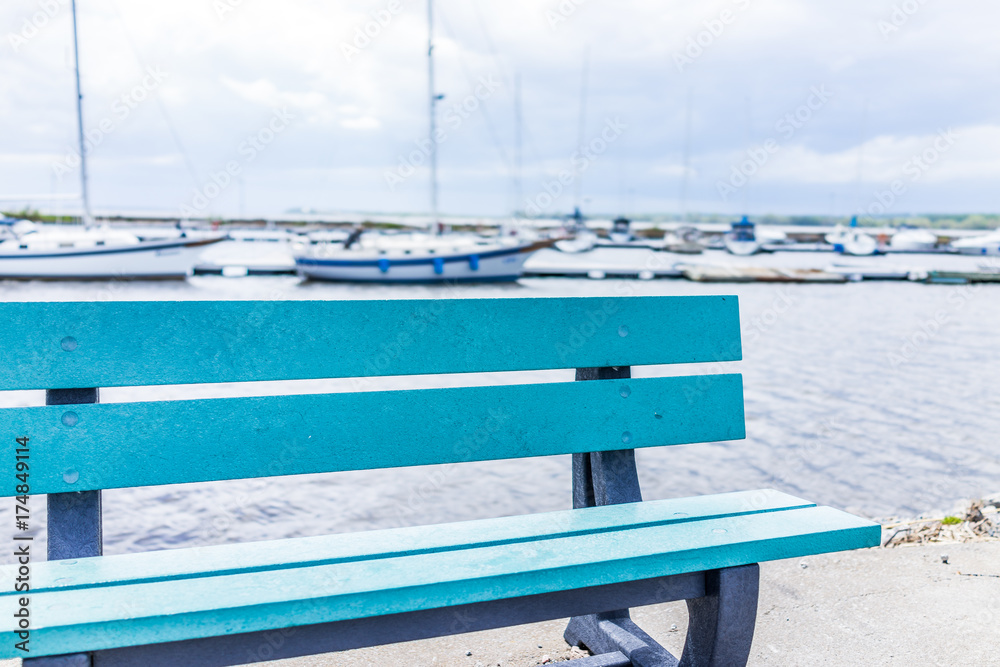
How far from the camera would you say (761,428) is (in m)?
6.91

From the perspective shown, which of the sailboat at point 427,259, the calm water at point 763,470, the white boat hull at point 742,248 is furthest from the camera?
the white boat hull at point 742,248

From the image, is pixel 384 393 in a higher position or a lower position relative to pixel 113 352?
lower

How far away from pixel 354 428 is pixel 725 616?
924 millimetres

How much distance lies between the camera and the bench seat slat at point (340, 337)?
1577 millimetres

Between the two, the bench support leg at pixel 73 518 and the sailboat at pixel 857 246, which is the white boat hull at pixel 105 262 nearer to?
the bench support leg at pixel 73 518

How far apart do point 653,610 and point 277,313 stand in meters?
1.66

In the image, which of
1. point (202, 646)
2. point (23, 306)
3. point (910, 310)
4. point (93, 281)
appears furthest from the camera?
point (93, 281)

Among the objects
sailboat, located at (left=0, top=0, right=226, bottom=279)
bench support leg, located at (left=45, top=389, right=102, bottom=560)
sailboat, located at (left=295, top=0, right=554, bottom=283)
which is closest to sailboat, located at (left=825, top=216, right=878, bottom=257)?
sailboat, located at (left=295, top=0, right=554, bottom=283)

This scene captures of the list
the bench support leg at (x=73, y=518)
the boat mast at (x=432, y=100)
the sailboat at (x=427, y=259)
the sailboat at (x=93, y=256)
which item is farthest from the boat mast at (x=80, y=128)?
the bench support leg at (x=73, y=518)

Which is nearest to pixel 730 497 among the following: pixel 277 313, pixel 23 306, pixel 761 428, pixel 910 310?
pixel 277 313

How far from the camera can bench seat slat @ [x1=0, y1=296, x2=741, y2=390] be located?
5.17ft

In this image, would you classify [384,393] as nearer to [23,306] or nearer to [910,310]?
[23,306]

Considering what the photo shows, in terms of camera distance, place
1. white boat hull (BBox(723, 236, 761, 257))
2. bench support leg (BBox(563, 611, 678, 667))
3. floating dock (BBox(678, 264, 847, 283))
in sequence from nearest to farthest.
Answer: bench support leg (BBox(563, 611, 678, 667)), floating dock (BBox(678, 264, 847, 283)), white boat hull (BBox(723, 236, 761, 257))

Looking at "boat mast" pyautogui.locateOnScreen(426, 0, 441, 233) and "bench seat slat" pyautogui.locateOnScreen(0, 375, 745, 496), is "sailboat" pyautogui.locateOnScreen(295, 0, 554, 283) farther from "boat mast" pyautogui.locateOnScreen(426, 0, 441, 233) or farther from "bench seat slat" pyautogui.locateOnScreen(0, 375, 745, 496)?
"bench seat slat" pyautogui.locateOnScreen(0, 375, 745, 496)
